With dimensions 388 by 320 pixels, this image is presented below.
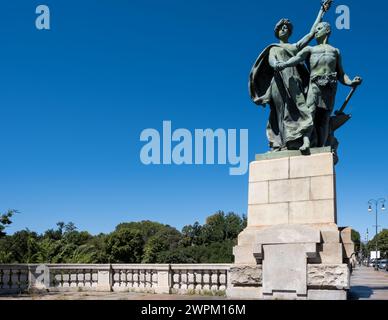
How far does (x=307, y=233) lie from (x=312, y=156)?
78.4 inches

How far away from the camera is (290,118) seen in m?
13.0

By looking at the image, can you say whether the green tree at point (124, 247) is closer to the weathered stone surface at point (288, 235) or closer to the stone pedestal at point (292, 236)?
Answer: the stone pedestal at point (292, 236)

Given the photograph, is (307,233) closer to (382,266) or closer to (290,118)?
(290,118)

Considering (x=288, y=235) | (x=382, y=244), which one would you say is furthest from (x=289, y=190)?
(x=382, y=244)

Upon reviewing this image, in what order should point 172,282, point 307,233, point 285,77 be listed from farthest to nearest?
point 172,282 → point 285,77 → point 307,233

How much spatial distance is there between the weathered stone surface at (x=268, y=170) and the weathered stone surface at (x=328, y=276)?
2.46 meters

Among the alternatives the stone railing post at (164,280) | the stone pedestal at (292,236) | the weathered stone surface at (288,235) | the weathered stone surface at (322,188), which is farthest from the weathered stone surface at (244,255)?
the stone railing post at (164,280)

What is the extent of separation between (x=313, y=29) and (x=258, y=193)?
179 inches

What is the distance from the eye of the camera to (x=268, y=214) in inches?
489

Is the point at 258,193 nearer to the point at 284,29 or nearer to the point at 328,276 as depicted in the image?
the point at 328,276

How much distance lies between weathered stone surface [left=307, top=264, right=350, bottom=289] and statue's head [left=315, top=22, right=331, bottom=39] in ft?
19.4

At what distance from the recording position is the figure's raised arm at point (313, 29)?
12945mm
